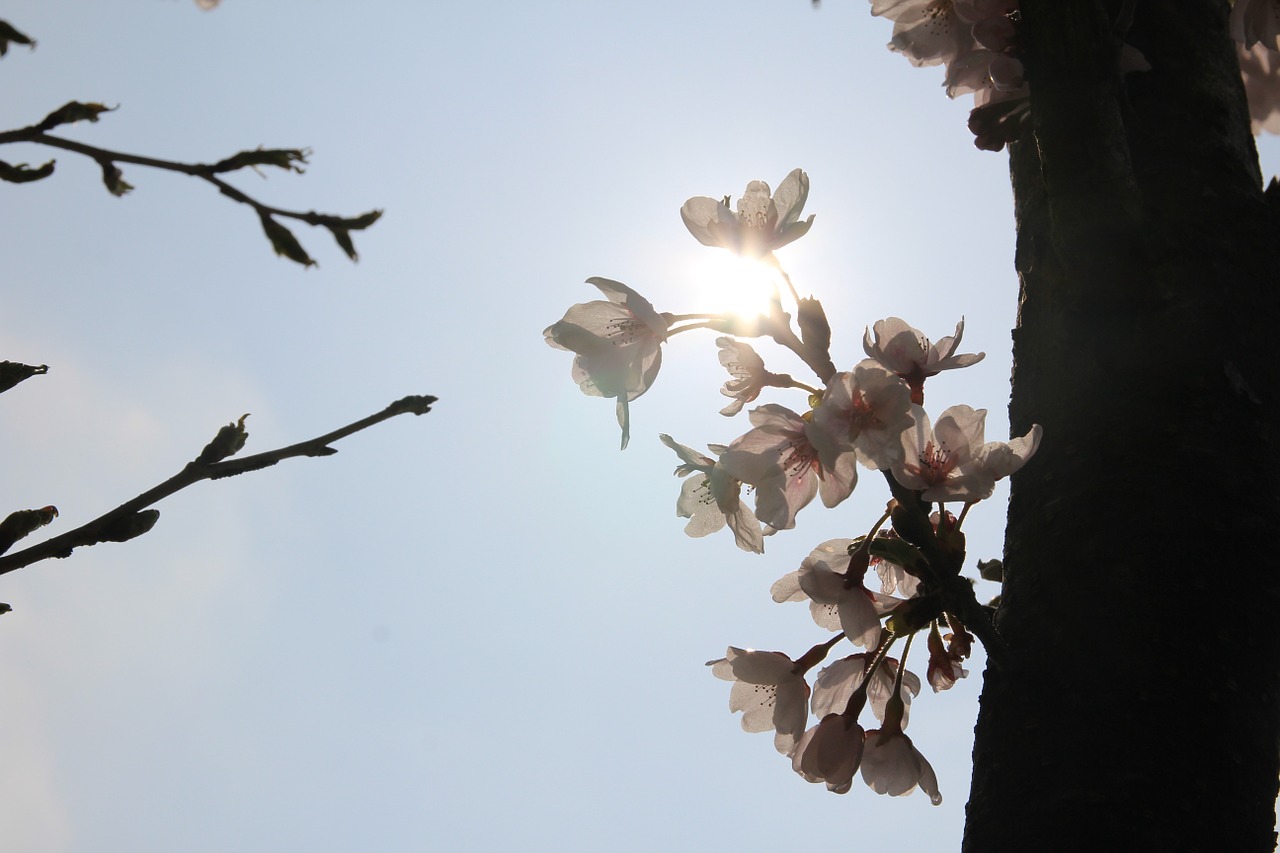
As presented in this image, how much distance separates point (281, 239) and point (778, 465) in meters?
0.91

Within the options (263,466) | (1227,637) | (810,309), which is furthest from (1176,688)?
(263,466)

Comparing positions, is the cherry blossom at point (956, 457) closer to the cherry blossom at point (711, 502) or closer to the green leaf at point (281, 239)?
the cherry blossom at point (711, 502)

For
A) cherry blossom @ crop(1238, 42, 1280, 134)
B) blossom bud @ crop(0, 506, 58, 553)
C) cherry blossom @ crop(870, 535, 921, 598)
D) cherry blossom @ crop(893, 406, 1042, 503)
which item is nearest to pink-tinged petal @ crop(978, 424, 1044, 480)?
cherry blossom @ crop(893, 406, 1042, 503)

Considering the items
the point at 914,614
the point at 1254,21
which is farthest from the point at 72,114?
the point at 1254,21

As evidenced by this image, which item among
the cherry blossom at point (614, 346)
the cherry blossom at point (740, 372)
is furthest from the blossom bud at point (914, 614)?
the cherry blossom at point (614, 346)

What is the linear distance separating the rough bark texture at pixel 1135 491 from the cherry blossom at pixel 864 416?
0.30 metres

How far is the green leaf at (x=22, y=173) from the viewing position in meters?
0.88

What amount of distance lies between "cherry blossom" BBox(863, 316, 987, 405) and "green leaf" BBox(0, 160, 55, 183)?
127 centimetres

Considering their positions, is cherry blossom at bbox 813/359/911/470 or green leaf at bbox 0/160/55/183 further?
cherry blossom at bbox 813/359/911/470

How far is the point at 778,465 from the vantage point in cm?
162

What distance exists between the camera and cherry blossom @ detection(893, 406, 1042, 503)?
4.90 ft

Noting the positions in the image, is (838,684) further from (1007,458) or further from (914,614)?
(1007,458)

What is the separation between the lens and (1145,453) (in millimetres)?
1476

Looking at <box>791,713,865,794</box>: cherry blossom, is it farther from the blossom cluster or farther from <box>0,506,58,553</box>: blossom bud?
<box>0,506,58,553</box>: blossom bud
